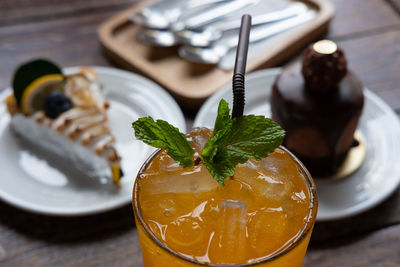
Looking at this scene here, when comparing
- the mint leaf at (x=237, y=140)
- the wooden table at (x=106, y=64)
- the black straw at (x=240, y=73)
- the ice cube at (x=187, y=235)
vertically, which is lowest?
the wooden table at (x=106, y=64)

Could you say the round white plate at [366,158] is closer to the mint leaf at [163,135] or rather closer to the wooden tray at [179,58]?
the wooden tray at [179,58]

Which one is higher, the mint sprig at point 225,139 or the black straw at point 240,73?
the black straw at point 240,73

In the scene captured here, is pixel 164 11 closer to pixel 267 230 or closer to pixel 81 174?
pixel 81 174

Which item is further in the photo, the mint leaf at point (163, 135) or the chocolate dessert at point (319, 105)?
the chocolate dessert at point (319, 105)

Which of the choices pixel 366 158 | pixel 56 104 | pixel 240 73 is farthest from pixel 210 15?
pixel 240 73

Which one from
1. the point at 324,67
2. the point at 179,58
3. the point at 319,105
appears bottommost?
the point at 179,58

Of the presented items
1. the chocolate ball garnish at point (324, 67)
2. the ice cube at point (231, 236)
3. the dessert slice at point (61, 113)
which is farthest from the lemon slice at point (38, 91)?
the ice cube at point (231, 236)

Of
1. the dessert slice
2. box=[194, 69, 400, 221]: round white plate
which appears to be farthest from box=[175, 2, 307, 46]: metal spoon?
the dessert slice
